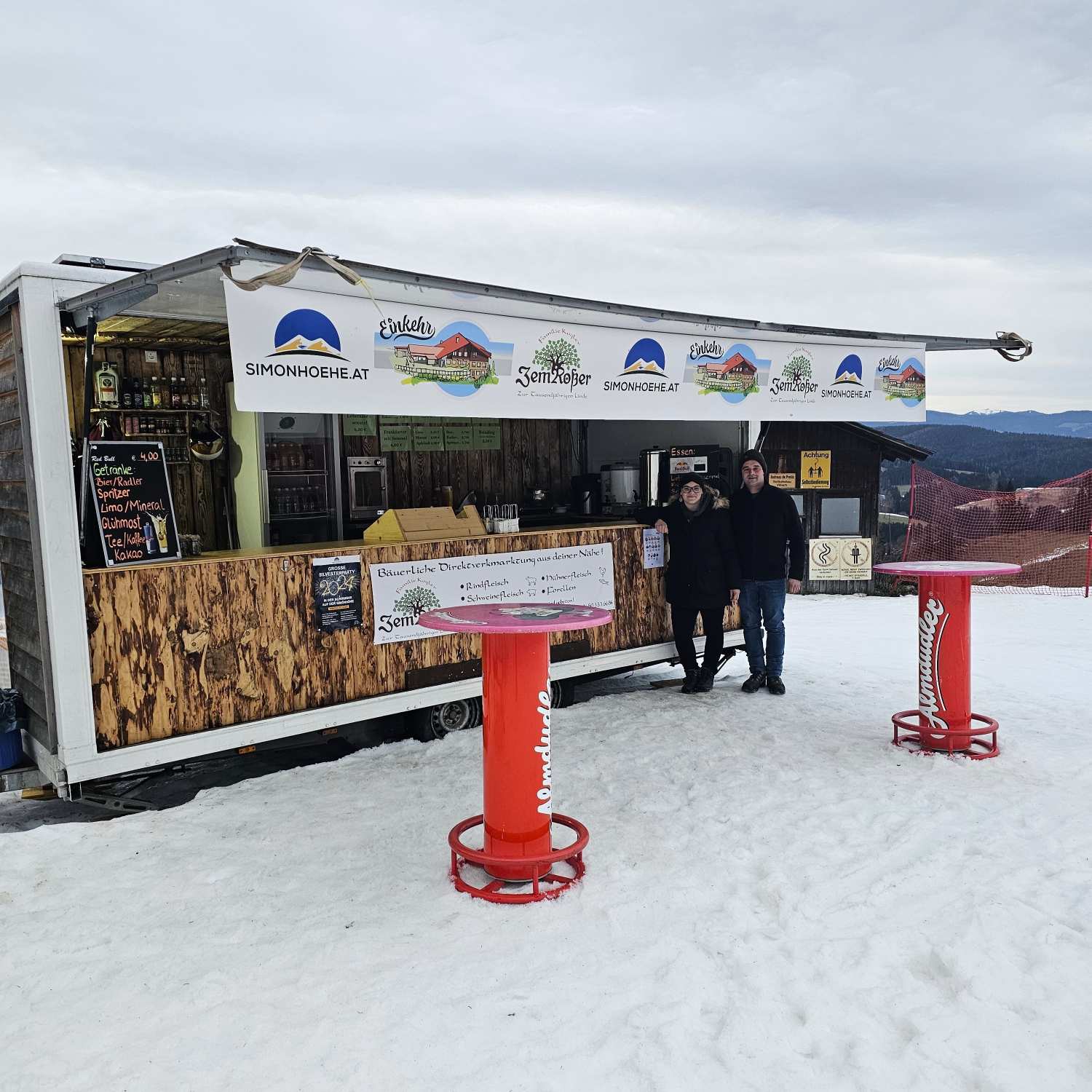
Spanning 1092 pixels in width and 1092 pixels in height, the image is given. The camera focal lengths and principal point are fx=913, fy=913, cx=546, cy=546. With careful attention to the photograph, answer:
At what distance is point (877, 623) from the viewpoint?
11.8 m

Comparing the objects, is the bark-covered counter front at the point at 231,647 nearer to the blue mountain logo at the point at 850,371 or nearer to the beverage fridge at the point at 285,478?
the beverage fridge at the point at 285,478

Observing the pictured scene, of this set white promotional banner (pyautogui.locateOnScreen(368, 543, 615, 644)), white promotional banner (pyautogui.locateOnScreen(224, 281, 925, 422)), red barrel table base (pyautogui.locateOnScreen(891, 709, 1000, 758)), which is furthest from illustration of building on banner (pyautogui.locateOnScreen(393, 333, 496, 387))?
red barrel table base (pyautogui.locateOnScreen(891, 709, 1000, 758))

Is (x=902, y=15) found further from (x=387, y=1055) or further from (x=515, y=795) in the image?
(x=387, y=1055)

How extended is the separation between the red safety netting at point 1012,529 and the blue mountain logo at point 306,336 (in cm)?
1255

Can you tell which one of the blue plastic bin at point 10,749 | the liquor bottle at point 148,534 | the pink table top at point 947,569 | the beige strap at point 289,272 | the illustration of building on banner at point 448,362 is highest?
the beige strap at point 289,272

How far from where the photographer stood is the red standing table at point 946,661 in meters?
5.33

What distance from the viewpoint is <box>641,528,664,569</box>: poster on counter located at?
7023 millimetres

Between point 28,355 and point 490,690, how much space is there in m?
2.69

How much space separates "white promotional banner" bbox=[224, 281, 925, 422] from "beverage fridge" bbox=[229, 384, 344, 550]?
1739mm

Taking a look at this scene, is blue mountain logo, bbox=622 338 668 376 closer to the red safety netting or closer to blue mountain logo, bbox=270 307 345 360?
blue mountain logo, bbox=270 307 345 360

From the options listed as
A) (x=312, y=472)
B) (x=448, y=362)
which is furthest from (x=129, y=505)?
(x=312, y=472)

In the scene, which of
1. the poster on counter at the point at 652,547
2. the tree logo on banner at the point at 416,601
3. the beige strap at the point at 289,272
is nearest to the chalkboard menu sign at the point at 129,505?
the tree logo on banner at the point at 416,601

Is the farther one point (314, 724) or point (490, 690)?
point (314, 724)

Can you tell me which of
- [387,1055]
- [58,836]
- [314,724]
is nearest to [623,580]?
[314,724]
